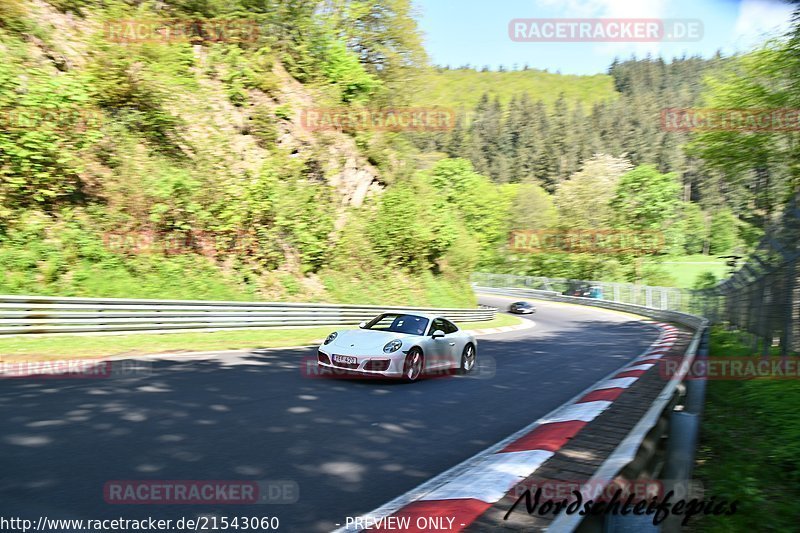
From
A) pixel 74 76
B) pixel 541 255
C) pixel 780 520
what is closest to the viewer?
pixel 780 520

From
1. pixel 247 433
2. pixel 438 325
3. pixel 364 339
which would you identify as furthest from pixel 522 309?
pixel 247 433

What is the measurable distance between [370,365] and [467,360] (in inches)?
130

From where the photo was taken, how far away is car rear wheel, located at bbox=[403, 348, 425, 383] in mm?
10477

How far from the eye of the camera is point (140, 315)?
48.8 ft

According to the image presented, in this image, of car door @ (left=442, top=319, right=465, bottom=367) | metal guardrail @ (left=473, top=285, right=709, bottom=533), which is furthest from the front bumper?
metal guardrail @ (left=473, top=285, right=709, bottom=533)

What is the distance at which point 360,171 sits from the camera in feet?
103

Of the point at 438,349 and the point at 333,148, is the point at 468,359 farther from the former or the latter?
the point at 333,148

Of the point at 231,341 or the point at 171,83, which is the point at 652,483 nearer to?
the point at 231,341

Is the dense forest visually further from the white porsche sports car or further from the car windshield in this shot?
the white porsche sports car

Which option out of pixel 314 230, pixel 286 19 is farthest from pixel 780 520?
pixel 286 19

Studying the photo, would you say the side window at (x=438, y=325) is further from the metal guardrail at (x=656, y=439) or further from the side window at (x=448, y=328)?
the metal guardrail at (x=656, y=439)

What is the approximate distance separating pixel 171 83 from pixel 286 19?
10.2 m

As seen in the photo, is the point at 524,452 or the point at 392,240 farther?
the point at 392,240

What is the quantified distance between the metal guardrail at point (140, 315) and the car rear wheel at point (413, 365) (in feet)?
25.2
